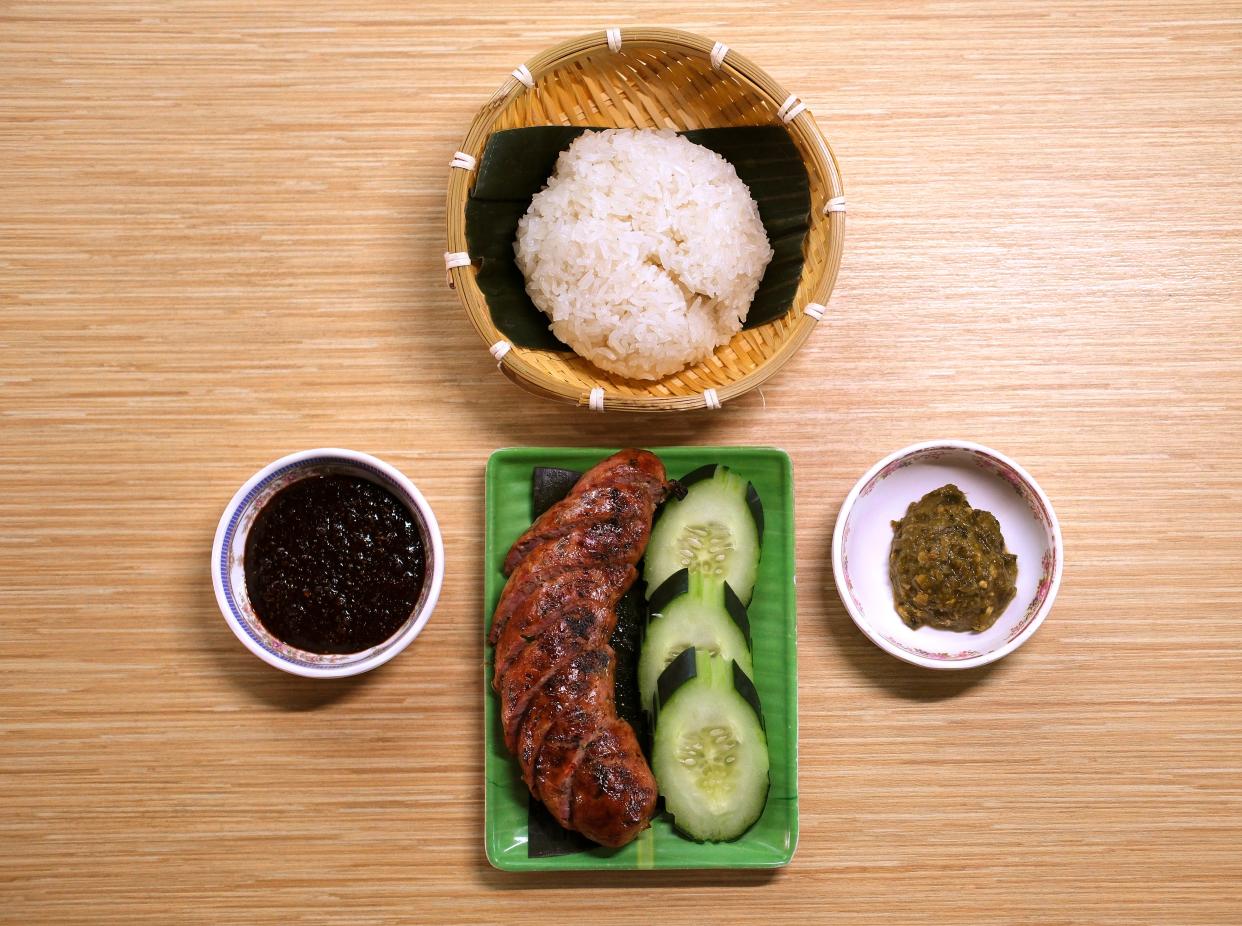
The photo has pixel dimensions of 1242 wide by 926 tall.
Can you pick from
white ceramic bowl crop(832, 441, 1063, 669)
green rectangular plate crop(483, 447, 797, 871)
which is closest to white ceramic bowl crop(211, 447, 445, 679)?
green rectangular plate crop(483, 447, 797, 871)

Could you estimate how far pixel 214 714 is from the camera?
130 inches

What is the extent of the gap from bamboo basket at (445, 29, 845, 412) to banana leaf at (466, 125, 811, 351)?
0.04 metres

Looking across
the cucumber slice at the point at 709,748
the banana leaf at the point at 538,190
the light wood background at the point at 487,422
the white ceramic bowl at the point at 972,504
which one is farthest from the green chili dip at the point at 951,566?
the banana leaf at the point at 538,190

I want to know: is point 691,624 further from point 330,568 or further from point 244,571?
point 244,571

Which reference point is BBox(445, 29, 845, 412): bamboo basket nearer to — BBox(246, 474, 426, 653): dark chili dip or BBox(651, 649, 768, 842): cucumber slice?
BBox(246, 474, 426, 653): dark chili dip

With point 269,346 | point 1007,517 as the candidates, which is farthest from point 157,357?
point 1007,517

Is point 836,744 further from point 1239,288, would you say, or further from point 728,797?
point 1239,288

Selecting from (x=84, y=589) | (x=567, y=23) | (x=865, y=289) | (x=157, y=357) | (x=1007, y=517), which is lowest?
(x=84, y=589)

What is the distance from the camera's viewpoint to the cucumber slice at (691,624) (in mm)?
3014

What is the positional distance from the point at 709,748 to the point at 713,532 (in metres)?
0.66

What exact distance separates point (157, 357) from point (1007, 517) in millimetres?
2955

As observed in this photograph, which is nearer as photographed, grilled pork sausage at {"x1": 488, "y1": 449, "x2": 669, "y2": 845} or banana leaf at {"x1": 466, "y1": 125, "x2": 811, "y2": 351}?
grilled pork sausage at {"x1": 488, "y1": 449, "x2": 669, "y2": 845}

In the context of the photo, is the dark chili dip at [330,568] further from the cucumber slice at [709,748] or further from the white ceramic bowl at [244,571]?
A: the cucumber slice at [709,748]

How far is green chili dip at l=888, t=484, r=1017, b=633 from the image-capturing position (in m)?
3.07
